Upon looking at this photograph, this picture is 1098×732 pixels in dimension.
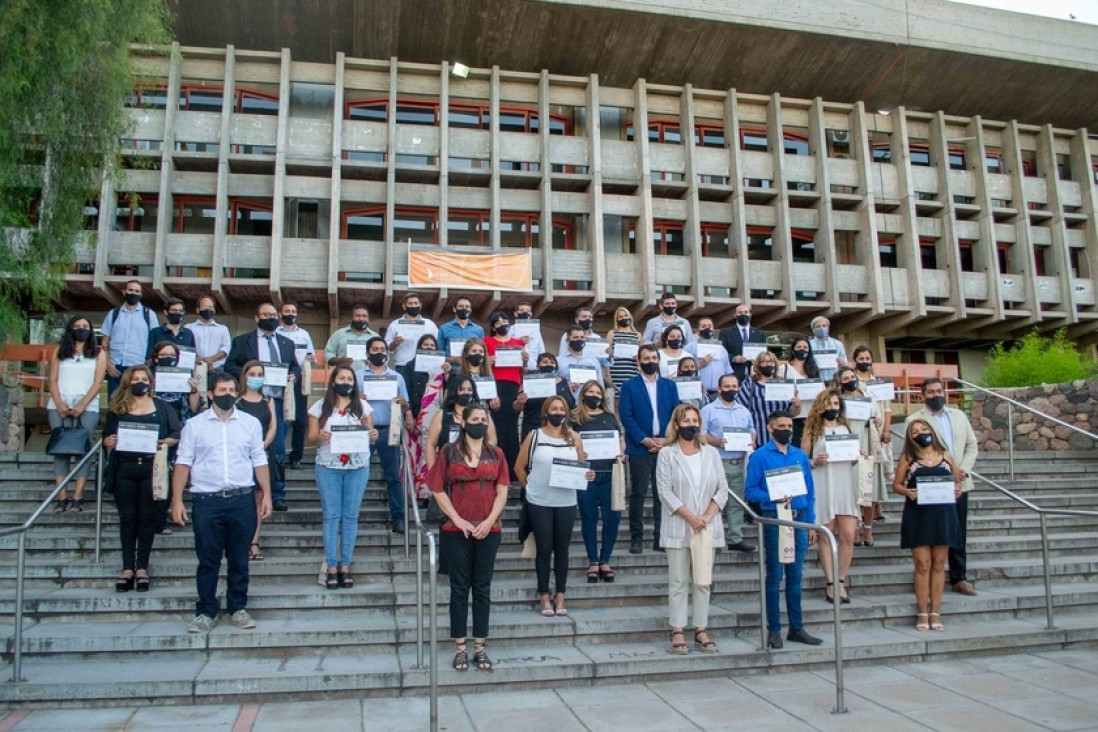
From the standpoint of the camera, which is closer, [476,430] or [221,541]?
[476,430]

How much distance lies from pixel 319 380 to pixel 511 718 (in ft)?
40.0

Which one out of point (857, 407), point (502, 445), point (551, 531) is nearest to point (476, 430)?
point (551, 531)

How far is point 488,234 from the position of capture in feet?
75.1

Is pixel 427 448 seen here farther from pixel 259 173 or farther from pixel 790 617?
pixel 259 173

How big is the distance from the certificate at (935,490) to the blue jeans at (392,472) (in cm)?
501

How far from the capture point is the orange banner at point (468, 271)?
20.7 m

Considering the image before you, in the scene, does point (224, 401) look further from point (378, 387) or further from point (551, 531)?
point (551, 531)

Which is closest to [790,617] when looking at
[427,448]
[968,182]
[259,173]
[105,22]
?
[427,448]

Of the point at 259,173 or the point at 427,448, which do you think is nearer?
the point at 427,448

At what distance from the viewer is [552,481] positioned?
6.38 m

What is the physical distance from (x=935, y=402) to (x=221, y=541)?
22.2 ft

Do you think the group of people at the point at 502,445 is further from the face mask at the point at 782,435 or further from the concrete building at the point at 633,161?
the concrete building at the point at 633,161

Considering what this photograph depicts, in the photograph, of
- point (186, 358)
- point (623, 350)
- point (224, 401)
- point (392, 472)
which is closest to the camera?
point (224, 401)

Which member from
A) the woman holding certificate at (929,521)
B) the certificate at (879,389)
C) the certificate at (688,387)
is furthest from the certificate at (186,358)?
the certificate at (879,389)
